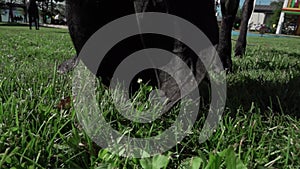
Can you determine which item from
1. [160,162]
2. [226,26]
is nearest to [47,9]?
[226,26]

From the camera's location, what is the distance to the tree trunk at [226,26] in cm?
254

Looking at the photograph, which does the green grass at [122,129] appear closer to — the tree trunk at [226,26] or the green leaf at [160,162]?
the green leaf at [160,162]

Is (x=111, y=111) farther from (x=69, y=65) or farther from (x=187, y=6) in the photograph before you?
Result: (x=69, y=65)

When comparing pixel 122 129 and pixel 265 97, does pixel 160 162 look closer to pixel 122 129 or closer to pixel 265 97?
pixel 122 129

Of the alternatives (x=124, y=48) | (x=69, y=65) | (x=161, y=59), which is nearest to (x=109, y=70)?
(x=124, y=48)

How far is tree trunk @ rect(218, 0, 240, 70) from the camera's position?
8.32ft

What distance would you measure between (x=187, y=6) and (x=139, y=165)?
0.66m

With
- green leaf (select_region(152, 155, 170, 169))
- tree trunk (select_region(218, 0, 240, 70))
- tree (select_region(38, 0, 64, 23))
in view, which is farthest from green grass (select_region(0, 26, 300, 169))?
tree (select_region(38, 0, 64, 23))

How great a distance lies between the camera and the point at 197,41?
112 cm

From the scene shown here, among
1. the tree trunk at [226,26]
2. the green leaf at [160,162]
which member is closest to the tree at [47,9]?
the tree trunk at [226,26]

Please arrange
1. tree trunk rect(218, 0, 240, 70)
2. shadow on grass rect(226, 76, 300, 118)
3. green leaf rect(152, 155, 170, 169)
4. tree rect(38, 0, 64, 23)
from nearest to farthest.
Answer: green leaf rect(152, 155, 170, 169) < shadow on grass rect(226, 76, 300, 118) < tree trunk rect(218, 0, 240, 70) < tree rect(38, 0, 64, 23)

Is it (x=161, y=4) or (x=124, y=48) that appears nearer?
(x=161, y=4)

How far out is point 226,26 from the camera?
107 inches

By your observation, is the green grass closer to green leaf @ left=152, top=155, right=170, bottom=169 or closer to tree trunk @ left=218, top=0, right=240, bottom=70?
green leaf @ left=152, top=155, right=170, bottom=169
